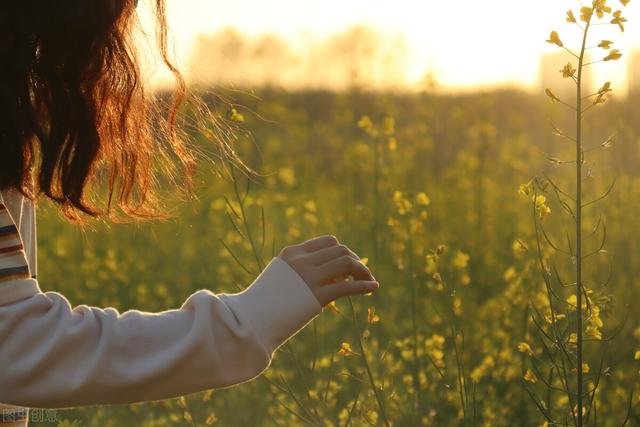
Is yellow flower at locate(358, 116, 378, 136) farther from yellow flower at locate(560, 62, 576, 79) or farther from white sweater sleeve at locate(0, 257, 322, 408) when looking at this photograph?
white sweater sleeve at locate(0, 257, 322, 408)

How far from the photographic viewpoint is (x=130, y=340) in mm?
1451

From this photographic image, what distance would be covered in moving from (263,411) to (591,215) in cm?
352

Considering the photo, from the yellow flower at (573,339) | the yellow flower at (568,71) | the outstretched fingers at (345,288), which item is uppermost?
the yellow flower at (568,71)

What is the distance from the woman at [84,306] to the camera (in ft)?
4.68

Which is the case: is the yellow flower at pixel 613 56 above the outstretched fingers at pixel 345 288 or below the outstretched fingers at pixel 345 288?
above

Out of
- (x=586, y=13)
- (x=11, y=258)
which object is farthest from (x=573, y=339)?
(x=11, y=258)

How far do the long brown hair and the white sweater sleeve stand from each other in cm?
27

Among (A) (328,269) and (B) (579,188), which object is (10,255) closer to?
(A) (328,269)

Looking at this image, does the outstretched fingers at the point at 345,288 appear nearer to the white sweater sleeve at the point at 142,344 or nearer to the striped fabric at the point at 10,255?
the white sweater sleeve at the point at 142,344

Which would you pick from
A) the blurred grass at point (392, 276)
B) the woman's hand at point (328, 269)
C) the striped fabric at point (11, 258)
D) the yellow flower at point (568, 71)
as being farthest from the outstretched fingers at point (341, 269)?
the yellow flower at point (568, 71)

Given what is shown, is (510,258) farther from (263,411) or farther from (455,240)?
(263,411)

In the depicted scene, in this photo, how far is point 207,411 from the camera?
3.32 m

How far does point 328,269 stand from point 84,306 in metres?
0.36

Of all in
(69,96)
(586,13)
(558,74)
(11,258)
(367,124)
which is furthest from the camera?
(558,74)
